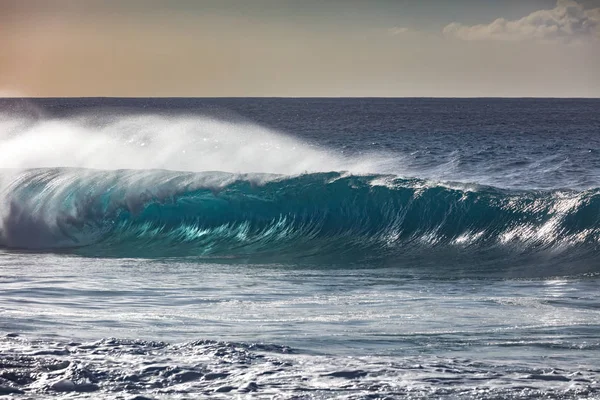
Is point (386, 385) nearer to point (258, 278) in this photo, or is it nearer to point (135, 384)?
point (135, 384)

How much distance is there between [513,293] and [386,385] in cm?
451

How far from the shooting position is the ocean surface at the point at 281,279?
667 cm

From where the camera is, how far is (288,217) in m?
17.6

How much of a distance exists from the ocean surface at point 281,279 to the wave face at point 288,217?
5 cm

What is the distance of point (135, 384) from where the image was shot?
6406 millimetres

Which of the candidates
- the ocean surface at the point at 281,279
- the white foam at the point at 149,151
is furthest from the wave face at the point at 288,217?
the white foam at the point at 149,151

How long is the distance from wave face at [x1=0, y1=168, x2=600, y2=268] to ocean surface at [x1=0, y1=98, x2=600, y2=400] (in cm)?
5

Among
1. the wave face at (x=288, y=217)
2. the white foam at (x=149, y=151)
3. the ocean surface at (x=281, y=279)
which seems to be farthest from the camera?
the white foam at (x=149, y=151)

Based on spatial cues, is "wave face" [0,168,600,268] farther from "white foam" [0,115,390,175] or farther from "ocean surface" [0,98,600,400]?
"white foam" [0,115,390,175]

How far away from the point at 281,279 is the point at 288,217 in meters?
5.91

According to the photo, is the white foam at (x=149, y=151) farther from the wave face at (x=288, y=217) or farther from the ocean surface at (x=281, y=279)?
the wave face at (x=288, y=217)

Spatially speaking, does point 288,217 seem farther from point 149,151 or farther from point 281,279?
point 149,151

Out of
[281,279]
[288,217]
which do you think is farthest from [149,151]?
[281,279]

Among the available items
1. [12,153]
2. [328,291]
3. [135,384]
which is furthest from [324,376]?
[12,153]
